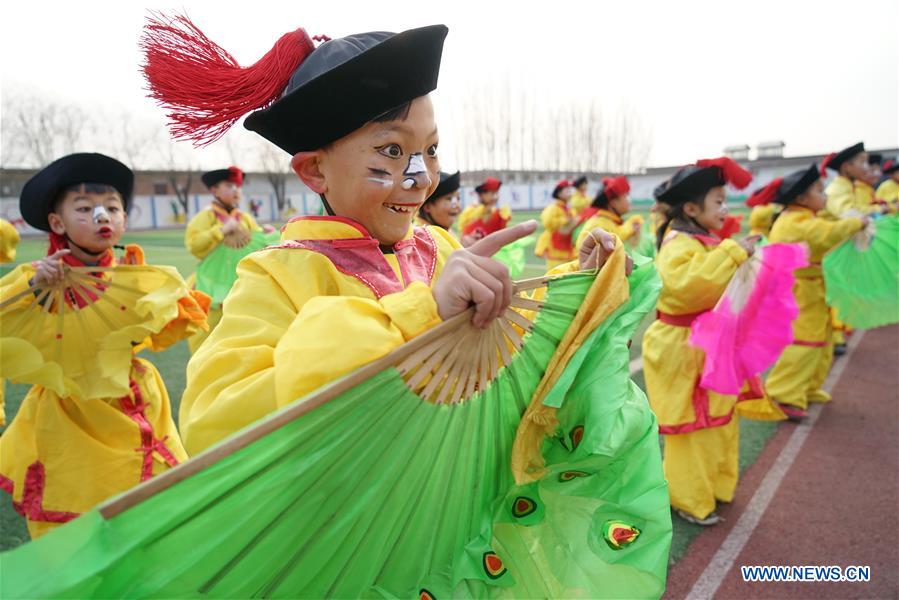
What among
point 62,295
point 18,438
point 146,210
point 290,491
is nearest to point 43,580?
point 290,491

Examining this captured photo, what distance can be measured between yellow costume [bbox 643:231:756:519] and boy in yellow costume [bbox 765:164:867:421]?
2231 millimetres

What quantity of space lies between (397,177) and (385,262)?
0.81 ft

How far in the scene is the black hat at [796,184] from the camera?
16.2 ft

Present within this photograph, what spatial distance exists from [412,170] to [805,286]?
17.6 feet

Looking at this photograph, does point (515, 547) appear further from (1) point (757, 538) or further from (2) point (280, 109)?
(1) point (757, 538)

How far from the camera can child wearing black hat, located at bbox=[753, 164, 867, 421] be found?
16.5 feet

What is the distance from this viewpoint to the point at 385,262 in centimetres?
154

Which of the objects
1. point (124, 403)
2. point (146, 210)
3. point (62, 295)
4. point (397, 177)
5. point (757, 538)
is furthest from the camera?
point (146, 210)

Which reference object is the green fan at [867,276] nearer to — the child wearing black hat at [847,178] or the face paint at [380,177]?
the child wearing black hat at [847,178]

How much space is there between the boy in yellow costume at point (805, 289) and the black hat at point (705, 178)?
2.04 meters

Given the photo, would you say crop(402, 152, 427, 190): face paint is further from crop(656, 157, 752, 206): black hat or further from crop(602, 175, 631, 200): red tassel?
crop(602, 175, 631, 200): red tassel

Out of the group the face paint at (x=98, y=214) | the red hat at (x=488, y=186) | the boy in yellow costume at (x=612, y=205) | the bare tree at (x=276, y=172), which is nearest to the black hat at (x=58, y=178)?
the face paint at (x=98, y=214)

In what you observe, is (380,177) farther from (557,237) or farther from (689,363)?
(557,237)

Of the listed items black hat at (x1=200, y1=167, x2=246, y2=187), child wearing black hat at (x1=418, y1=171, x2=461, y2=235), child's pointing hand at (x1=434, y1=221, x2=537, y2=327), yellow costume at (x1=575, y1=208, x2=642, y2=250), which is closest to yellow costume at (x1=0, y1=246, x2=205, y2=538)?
child's pointing hand at (x1=434, y1=221, x2=537, y2=327)
